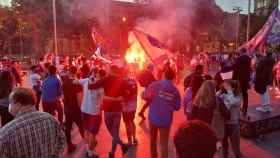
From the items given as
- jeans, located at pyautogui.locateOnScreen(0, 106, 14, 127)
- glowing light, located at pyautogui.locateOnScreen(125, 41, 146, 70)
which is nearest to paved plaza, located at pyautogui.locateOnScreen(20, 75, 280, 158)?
jeans, located at pyautogui.locateOnScreen(0, 106, 14, 127)

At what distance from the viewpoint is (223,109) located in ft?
14.4

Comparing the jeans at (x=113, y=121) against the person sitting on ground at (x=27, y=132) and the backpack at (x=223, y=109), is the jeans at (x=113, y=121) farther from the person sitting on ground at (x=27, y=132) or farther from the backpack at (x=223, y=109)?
the person sitting on ground at (x=27, y=132)

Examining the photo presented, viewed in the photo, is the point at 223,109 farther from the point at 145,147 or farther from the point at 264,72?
the point at 264,72

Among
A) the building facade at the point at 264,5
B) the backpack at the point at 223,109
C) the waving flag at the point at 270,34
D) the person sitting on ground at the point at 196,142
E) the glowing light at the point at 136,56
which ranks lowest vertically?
the backpack at the point at 223,109

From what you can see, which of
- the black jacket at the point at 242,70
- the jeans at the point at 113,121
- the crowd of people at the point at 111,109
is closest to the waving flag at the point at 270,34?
the black jacket at the point at 242,70

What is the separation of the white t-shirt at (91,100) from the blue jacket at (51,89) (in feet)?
3.20

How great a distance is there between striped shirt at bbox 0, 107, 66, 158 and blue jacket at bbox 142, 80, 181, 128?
196 centimetres

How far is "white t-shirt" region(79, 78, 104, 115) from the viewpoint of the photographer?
4.84m

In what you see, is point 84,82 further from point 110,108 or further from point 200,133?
point 200,133

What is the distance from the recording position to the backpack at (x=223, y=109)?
436cm

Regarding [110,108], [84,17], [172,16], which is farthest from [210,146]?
[84,17]

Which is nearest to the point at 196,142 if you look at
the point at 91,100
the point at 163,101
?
the point at 163,101

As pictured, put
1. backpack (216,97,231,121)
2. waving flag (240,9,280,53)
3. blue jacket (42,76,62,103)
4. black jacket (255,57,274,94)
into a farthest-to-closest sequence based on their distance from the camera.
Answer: waving flag (240,9,280,53) → black jacket (255,57,274,94) → blue jacket (42,76,62,103) → backpack (216,97,231,121)

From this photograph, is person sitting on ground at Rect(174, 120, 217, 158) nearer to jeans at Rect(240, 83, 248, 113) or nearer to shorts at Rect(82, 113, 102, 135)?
shorts at Rect(82, 113, 102, 135)
